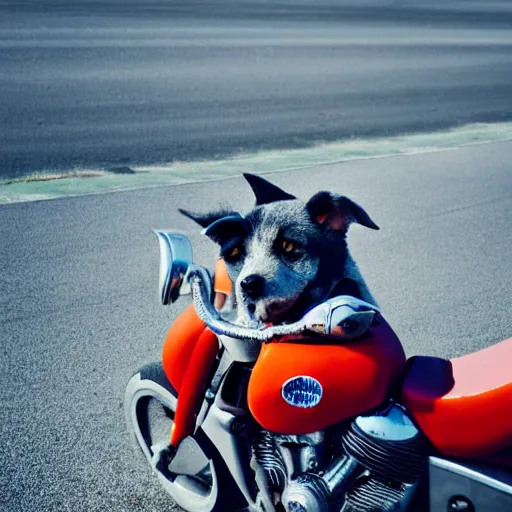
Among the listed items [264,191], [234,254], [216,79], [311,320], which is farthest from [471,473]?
[216,79]

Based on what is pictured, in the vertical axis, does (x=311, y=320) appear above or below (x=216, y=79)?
above

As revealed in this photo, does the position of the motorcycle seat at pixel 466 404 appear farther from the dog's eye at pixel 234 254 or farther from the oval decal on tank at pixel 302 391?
the dog's eye at pixel 234 254

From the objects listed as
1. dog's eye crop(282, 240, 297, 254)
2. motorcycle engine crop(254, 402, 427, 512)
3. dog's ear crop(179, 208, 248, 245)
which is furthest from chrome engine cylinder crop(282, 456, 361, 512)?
dog's ear crop(179, 208, 248, 245)

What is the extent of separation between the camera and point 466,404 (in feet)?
8.16

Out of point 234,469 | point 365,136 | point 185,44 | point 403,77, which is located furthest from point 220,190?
point 185,44

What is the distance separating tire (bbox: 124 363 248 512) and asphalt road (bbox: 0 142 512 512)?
179 mm

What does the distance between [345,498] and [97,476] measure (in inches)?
51.0

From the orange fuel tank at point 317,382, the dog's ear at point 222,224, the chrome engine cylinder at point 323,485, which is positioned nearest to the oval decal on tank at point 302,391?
the orange fuel tank at point 317,382

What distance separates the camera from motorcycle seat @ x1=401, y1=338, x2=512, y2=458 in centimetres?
246

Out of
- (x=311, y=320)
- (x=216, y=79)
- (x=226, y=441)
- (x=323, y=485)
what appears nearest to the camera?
(x=311, y=320)

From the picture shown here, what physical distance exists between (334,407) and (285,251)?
0.51 m

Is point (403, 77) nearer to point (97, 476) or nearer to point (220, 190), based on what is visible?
point (220, 190)

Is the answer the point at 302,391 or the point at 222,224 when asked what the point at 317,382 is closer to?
the point at 302,391

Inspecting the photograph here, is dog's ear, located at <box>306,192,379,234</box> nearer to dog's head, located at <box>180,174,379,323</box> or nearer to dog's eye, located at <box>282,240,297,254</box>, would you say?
dog's head, located at <box>180,174,379,323</box>
